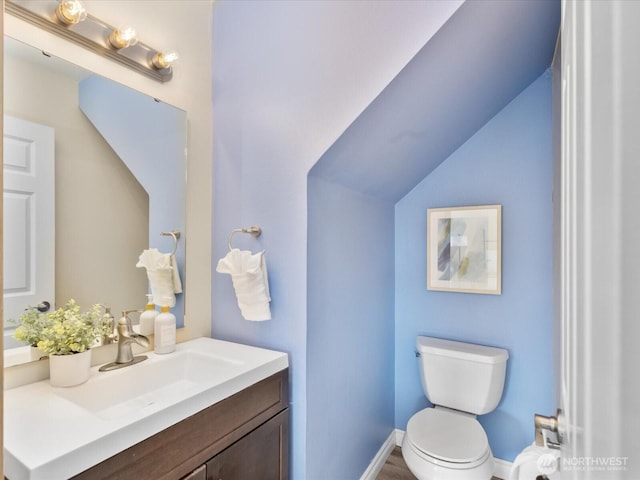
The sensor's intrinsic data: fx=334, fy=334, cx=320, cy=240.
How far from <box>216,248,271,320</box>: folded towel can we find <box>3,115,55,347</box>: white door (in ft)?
1.96

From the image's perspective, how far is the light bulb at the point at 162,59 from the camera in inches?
55.4

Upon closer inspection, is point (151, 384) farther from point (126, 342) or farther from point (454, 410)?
point (454, 410)

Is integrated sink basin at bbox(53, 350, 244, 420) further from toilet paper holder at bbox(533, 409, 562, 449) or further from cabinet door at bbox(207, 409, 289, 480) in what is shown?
toilet paper holder at bbox(533, 409, 562, 449)

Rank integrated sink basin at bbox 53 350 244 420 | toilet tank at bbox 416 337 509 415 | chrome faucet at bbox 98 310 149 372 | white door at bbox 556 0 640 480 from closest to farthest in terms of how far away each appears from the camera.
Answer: white door at bbox 556 0 640 480, integrated sink basin at bbox 53 350 244 420, chrome faucet at bbox 98 310 149 372, toilet tank at bbox 416 337 509 415

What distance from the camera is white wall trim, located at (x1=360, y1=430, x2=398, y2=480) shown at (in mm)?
1924

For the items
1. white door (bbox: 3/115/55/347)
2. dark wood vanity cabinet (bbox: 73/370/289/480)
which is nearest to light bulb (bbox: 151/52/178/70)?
white door (bbox: 3/115/55/347)

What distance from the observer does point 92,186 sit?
49.8 inches

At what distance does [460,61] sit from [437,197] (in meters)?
0.93

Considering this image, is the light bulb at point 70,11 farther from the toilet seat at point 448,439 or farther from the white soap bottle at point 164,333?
the toilet seat at point 448,439

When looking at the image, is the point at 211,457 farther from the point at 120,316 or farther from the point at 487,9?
the point at 487,9

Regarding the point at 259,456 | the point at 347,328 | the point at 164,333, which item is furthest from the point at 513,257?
the point at 164,333

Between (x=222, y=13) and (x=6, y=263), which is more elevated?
(x=222, y=13)

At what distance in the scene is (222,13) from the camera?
1.66m

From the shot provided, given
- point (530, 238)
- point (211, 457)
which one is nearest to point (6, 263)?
point (211, 457)
